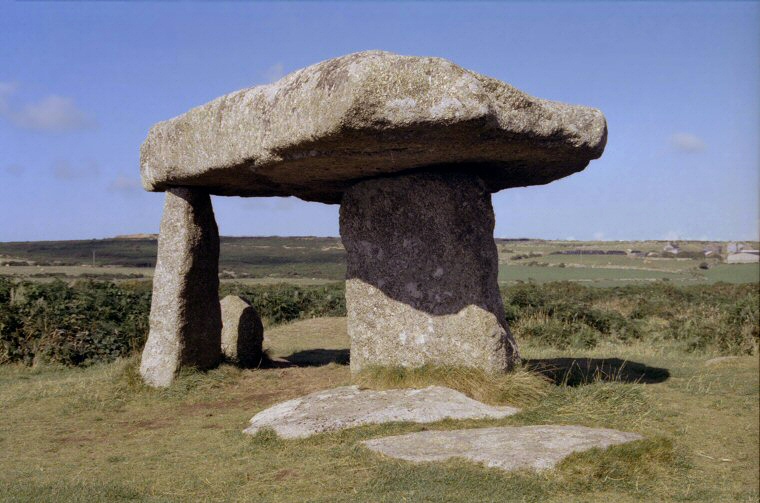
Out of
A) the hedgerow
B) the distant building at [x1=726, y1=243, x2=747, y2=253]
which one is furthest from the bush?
the distant building at [x1=726, y1=243, x2=747, y2=253]

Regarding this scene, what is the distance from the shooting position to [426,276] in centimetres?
920

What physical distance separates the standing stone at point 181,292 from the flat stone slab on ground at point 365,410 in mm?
2680

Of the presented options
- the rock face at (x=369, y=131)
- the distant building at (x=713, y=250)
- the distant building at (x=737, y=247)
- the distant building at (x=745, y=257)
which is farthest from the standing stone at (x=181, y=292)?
the distant building at (x=713, y=250)

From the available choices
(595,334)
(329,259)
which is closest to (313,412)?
(595,334)

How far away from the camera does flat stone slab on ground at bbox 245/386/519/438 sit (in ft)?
24.5

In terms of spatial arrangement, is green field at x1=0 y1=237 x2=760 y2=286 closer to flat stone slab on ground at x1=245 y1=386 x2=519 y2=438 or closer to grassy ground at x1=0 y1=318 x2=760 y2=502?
grassy ground at x1=0 y1=318 x2=760 y2=502

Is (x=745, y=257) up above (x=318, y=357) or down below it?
above

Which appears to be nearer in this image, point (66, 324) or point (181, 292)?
point (181, 292)

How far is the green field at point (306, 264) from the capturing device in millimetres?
43562

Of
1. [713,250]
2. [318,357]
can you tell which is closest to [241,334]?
[318,357]

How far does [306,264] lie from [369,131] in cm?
5279

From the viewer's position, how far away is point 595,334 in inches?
639

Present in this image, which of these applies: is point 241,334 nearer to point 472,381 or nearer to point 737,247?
point 472,381

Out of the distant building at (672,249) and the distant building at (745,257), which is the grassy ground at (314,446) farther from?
the distant building at (672,249)
